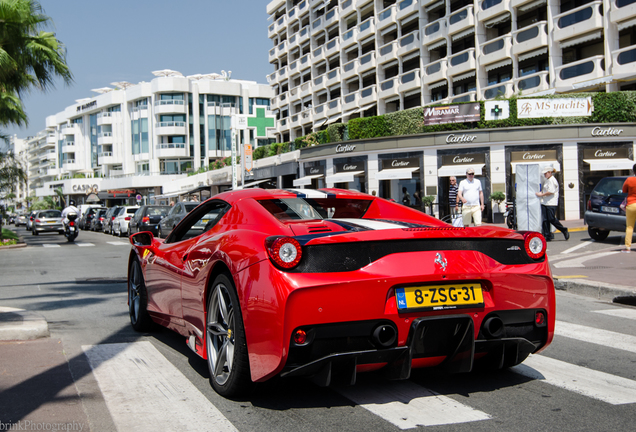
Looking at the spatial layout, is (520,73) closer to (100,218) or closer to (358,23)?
(358,23)

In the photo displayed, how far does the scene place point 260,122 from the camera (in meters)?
28.6

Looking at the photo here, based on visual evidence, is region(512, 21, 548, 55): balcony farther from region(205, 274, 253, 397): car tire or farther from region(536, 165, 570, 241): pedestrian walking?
region(205, 274, 253, 397): car tire

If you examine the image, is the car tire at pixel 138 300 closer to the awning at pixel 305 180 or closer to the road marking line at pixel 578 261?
the road marking line at pixel 578 261

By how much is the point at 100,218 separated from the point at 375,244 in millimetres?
37426

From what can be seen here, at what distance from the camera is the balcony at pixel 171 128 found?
76.0 metres

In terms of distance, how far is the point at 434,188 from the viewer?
105ft

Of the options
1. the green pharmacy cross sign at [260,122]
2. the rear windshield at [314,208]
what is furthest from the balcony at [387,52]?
the rear windshield at [314,208]

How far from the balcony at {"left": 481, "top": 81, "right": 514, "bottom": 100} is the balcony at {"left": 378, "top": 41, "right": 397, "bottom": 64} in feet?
33.9

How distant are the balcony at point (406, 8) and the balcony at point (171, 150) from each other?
42.3 meters

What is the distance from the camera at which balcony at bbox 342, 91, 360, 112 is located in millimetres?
47044

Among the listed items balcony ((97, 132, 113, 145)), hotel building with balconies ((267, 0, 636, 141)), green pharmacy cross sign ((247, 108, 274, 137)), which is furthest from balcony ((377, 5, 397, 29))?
balcony ((97, 132, 113, 145))

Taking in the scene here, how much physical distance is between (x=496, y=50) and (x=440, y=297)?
33696mm

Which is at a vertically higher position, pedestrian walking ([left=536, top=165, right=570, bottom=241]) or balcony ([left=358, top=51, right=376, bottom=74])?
balcony ([left=358, top=51, right=376, bottom=74])

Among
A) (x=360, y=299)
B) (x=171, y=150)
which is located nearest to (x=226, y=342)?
(x=360, y=299)
